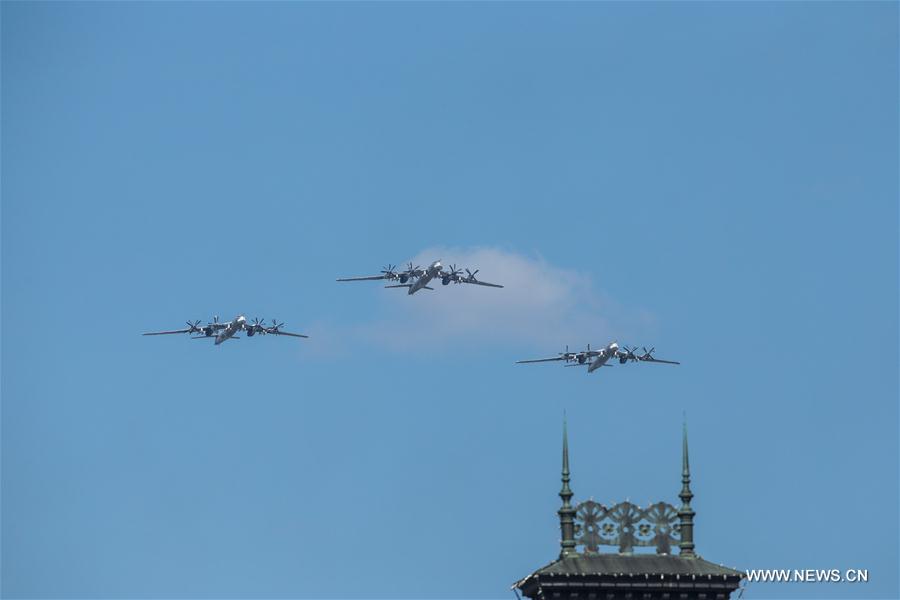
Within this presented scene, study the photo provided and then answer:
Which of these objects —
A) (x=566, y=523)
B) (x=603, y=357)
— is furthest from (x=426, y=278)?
(x=566, y=523)

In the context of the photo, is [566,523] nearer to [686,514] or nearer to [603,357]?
[686,514]

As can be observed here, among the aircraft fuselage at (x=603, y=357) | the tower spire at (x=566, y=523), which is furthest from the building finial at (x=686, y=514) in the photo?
the aircraft fuselage at (x=603, y=357)

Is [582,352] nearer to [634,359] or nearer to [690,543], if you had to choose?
[634,359]

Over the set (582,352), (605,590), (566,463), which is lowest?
(605,590)

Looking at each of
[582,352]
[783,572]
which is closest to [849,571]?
[783,572]

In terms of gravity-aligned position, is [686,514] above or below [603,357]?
below

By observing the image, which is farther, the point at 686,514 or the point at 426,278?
the point at 426,278

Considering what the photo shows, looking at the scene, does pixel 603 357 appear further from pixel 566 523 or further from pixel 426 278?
pixel 566 523

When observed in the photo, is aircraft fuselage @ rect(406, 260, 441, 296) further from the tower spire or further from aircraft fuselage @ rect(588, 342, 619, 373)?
the tower spire

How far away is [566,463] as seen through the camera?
263ft

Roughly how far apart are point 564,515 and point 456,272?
114 metres

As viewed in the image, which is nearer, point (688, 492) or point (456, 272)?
point (688, 492)

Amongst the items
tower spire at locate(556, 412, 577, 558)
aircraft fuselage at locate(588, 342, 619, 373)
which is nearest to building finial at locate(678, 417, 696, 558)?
tower spire at locate(556, 412, 577, 558)

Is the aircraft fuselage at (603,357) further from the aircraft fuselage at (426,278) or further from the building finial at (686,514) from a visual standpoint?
the building finial at (686,514)
